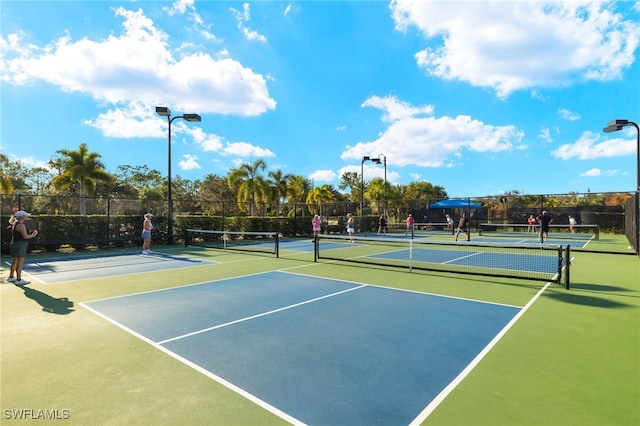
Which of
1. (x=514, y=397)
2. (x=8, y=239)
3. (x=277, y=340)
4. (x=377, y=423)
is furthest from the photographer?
(x=8, y=239)

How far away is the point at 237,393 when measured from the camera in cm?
343

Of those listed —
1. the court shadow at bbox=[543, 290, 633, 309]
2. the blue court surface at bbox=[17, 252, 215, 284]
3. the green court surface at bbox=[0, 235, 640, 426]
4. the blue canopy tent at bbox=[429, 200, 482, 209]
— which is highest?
the blue canopy tent at bbox=[429, 200, 482, 209]

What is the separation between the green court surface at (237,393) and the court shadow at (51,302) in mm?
37

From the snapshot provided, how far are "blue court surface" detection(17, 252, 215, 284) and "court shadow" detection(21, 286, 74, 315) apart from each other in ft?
4.18

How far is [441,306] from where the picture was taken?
6504mm

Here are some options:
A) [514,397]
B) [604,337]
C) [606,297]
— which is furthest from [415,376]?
[606,297]

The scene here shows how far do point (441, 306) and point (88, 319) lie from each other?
234 inches

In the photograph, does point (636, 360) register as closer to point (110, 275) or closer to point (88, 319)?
point (88, 319)

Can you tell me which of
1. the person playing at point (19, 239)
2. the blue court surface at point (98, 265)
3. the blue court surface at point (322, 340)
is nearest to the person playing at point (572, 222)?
the blue court surface at point (322, 340)

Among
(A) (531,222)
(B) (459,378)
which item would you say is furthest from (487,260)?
(A) (531,222)

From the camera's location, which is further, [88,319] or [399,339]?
[88,319]

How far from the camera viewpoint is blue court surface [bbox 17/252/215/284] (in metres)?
9.77

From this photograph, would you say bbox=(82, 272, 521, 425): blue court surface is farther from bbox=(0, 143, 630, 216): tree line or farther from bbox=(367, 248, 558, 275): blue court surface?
bbox=(0, 143, 630, 216): tree line

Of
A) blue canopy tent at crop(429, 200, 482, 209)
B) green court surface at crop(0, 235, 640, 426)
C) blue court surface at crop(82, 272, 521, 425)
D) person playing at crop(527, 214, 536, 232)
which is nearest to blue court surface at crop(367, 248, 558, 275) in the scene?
green court surface at crop(0, 235, 640, 426)
